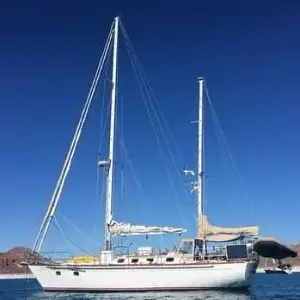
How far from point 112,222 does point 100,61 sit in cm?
2033

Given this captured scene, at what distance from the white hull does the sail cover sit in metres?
4.36

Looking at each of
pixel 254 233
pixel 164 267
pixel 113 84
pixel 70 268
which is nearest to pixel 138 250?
pixel 164 267


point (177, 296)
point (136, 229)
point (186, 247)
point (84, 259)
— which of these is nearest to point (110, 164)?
point (136, 229)

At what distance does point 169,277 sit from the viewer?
61344 millimetres

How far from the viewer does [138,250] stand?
63.6 m

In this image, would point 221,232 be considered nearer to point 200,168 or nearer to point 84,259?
point 200,168

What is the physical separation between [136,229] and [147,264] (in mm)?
4535

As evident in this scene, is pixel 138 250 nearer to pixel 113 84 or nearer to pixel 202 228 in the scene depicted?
pixel 202 228

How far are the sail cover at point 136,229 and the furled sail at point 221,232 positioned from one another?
12.4ft

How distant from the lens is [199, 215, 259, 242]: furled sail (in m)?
64.6

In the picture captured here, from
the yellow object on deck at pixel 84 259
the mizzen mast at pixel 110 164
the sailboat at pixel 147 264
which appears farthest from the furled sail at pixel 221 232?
the yellow object on deck at pixel 84 259

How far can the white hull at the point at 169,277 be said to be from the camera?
61.2 m

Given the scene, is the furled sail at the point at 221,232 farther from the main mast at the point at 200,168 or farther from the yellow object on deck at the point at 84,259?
the yellow object on deck at the point at 84,259

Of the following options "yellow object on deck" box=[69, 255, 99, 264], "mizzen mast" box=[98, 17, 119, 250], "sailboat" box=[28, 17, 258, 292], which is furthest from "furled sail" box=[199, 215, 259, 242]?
"yellow object on deck" box=[69, 255, 99, 264]
